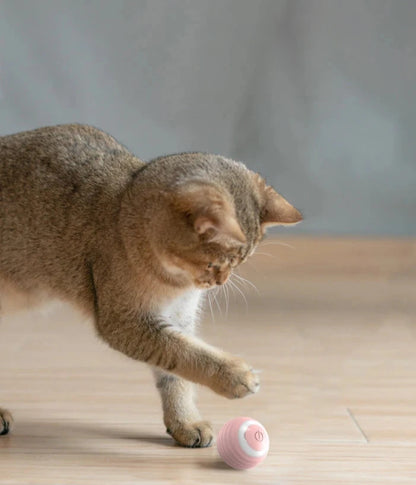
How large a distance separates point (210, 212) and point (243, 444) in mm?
410

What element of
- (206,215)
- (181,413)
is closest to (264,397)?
(181,413)

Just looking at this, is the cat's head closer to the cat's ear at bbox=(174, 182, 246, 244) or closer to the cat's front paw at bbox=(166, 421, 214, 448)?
the cat's ear at bbox=(174, 182, 246, 244)

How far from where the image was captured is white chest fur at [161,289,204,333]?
1.71 meters

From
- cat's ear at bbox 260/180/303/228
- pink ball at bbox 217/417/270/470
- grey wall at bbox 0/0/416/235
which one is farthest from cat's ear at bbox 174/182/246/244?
grey wall at bbox 0/0/416/235

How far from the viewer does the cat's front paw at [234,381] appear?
159 cm

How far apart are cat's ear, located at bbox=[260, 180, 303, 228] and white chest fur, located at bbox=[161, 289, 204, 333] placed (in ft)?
0.61

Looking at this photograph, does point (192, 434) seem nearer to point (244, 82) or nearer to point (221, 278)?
point (221, 278)

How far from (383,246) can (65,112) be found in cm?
123

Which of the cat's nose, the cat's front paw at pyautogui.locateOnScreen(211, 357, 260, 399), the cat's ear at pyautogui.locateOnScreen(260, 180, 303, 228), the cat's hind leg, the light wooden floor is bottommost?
the light wooden floor

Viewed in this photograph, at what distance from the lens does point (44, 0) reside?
307 cm

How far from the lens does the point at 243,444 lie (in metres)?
1.62

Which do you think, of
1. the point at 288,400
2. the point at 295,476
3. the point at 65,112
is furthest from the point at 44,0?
the point at 295,476

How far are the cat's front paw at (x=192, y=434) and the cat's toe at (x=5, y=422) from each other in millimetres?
315

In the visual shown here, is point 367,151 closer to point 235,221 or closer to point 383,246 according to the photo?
point 383,246
